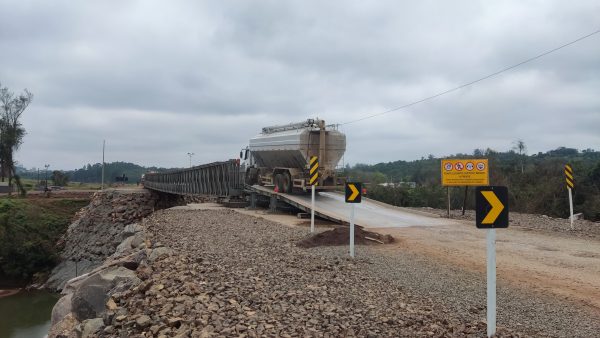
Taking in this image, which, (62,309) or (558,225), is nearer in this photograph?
(62,309)

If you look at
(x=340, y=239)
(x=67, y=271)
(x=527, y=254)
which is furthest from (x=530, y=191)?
(x=67, y=271)

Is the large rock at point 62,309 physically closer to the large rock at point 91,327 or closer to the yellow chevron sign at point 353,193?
the large rock at point 91,327

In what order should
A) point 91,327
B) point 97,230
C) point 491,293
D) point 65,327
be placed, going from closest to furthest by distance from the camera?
point 491,293
point 91,327
point 65,327
point 97,230

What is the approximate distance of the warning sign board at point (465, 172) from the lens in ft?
59.6

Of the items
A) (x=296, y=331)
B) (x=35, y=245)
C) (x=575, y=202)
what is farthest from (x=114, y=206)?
(x=296, y=331)

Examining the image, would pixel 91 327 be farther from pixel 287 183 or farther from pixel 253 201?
pixel 253 201

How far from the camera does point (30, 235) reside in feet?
128

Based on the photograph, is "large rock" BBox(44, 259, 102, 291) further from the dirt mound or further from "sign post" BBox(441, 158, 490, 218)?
"sign post" BBox(441, 158, 490, 218)

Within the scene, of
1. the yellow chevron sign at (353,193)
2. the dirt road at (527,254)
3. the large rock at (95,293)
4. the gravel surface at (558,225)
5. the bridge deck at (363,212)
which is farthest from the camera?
the bridge deck at (363,212)

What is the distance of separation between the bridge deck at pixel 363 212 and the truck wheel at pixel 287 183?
58 centimetres

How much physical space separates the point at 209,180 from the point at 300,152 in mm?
12415

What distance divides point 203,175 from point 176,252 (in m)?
22.3

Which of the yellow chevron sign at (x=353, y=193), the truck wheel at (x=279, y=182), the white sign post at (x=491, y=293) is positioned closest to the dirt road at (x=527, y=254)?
the yellow chevron sign at (x=353, y=193)

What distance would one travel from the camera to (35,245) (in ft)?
121
